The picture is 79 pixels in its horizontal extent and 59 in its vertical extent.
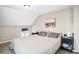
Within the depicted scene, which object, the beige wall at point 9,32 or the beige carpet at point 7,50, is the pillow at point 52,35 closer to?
the beige carpet at point 7,50

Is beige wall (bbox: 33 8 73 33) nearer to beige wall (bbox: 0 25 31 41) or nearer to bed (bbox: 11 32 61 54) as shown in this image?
bed (bbox: 11 32 61 54)

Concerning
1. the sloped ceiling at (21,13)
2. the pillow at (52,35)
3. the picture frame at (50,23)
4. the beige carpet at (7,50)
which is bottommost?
the beige carpet at (7,50)

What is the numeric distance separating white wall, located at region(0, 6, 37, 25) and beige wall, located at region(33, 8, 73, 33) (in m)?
0.13

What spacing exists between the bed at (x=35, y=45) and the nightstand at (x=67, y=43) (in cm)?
7

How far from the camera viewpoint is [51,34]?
1711 millimetres

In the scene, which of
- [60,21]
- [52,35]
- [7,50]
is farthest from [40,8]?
[7,50]

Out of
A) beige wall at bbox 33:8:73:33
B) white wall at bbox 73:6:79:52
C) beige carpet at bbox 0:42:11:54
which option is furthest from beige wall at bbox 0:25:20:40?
white wall at bbox 73:6:79:52

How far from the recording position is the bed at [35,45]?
149cm

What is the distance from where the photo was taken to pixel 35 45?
1609 millimetres

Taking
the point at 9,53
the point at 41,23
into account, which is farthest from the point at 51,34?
the point at 9,53

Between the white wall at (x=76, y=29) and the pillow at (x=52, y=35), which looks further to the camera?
the pillow at (x=52, y=35)

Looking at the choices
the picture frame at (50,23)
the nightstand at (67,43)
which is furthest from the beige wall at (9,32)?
the nightstand at (67,43)

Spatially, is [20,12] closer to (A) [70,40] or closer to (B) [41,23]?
(B) [41,23]

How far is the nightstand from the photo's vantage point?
4.99 feet
